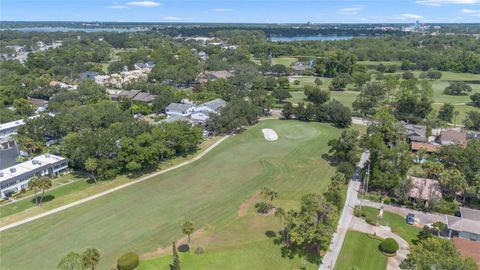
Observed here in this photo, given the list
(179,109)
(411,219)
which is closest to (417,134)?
(411,219)

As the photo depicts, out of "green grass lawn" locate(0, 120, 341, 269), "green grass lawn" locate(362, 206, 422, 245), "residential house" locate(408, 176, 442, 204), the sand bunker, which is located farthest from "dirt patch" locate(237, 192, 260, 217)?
the sand bunker

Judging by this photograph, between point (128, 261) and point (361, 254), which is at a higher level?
point (128, 261)

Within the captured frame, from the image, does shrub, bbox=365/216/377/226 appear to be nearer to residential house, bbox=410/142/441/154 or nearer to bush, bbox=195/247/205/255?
bush, bbox=195/247/205/255

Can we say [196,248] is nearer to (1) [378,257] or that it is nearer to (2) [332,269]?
(2) [332,269]

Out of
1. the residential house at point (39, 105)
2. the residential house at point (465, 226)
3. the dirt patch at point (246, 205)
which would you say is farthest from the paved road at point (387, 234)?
the residential house at point (39, 105)

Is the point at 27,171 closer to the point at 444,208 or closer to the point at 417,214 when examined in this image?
the point at 417,214
